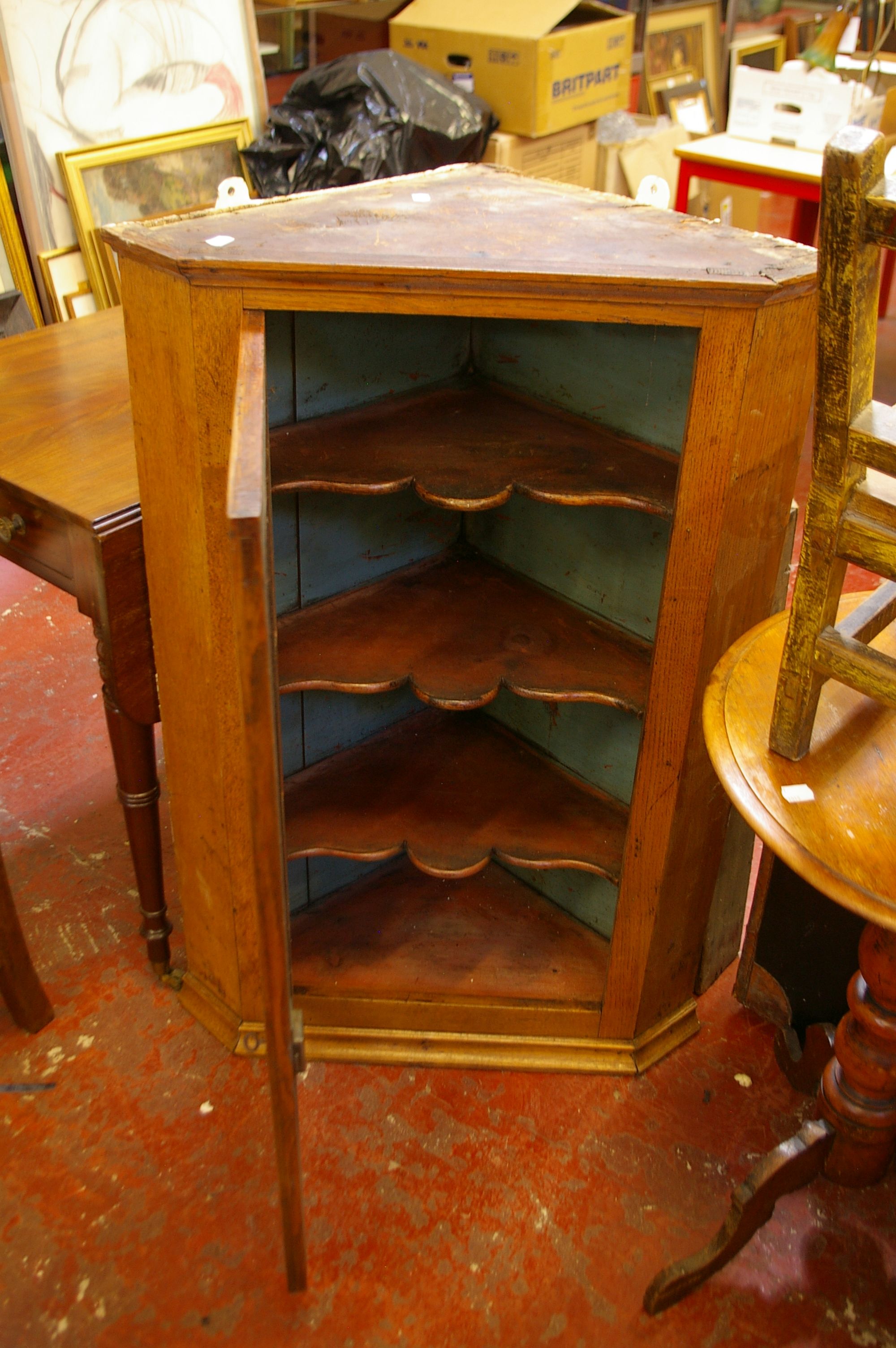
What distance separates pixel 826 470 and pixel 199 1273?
4.77 ft

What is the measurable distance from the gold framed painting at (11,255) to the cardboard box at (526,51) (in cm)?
162

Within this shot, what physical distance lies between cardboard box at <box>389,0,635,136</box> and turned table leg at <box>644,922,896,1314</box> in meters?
3.68

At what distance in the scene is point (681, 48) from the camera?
587cm

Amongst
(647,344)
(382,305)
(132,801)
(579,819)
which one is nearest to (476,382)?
(647,344)

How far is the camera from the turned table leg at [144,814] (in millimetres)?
1921

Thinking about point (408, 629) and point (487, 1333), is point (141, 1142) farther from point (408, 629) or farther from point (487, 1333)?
point (408, 629)

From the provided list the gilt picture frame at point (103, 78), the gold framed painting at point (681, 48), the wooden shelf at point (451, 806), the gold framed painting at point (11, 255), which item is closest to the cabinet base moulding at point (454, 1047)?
the wooden shelf at point (451, 806)

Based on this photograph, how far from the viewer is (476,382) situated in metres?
1.98

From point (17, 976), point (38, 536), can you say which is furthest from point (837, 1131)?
point (38, 536)

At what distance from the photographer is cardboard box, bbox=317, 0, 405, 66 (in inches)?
182

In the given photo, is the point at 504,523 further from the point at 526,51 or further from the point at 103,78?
the point at 526,51

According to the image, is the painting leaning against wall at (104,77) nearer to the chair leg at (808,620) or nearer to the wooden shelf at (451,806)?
the wooden shelf at (451,806)

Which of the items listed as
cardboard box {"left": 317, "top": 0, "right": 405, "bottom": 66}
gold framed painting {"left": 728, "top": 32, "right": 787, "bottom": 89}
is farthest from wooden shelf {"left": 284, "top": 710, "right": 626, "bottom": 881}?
gold framed painting {"left": 728, "top": 32, "right": 787, "bottom": 89}

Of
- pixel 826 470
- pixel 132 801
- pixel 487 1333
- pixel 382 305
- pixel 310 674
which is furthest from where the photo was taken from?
pixel 132 801
